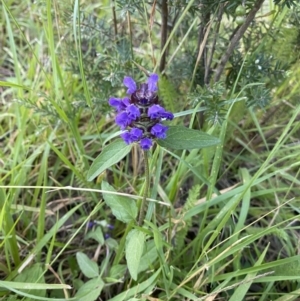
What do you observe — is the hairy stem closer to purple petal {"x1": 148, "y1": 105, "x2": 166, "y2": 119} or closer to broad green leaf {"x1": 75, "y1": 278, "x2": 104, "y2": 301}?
purple petal {"x1": 148, "y1": 105, "x2": 166, "y2": 119}

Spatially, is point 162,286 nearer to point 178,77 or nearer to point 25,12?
point 178,77

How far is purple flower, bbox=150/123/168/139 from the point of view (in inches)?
39.2

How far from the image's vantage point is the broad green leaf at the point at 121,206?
1181 mm

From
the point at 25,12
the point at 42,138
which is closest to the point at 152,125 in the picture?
the point at 42,138

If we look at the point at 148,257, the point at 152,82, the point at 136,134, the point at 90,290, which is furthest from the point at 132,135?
the point at 90,290

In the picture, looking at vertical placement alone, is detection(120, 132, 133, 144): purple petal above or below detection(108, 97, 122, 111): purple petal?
below

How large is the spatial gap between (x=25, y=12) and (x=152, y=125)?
1.49 metres

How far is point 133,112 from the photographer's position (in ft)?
3.24

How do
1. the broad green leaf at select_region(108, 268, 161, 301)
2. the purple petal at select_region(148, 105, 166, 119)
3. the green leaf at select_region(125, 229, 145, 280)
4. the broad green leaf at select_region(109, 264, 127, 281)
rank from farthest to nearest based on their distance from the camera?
the broad green leaf at select_region(109, 264, 127, 281) < the broad green leaf at select_region(108, 268, 161, 301) < the green leaf at select_region(125, 229, 145, 280) < the purple petal at select_region(148, 105, 166, 119)

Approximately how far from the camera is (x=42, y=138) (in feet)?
5.65

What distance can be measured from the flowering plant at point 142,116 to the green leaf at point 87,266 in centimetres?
49

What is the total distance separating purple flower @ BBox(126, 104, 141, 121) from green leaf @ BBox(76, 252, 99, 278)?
547 millimetres

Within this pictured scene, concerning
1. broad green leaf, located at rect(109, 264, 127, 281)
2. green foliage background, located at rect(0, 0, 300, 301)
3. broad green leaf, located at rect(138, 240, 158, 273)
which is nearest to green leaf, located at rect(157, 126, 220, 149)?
green foliage background, located at rect(0, 0, 300, 301)

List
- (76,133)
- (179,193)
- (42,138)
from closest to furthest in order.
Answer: (76,133), (179,193), (42,138)
